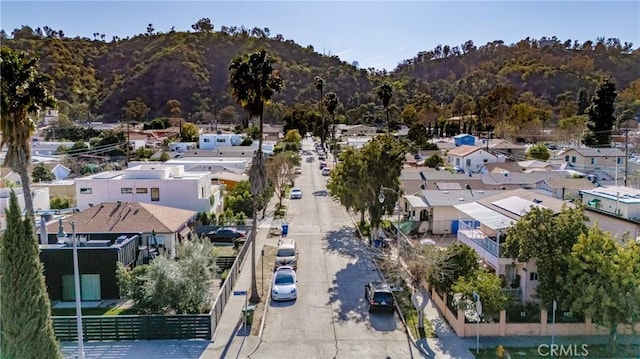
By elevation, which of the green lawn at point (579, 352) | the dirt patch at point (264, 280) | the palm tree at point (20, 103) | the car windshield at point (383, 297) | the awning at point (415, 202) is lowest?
the dirt patch at point (264, 280)

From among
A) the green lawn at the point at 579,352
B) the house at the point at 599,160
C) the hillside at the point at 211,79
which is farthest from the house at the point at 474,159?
the hillside at the point at 211,79

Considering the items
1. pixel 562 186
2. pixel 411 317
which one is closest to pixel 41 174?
pixel 411 317

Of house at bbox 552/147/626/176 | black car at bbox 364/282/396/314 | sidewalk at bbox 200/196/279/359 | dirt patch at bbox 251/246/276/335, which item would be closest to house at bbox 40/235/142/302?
sidewalk at bbox 200/196/279/359

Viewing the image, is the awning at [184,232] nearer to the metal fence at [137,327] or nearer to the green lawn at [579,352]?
the metal fence at [137,327]

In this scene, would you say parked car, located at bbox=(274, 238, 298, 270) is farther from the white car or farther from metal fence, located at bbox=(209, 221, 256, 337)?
the white car

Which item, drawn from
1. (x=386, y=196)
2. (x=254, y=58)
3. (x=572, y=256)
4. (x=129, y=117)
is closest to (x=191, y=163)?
(x=386, y=196)

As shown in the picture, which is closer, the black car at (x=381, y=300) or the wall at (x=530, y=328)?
the wall at (x=530, y=328)

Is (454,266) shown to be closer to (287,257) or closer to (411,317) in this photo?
(411,317)
